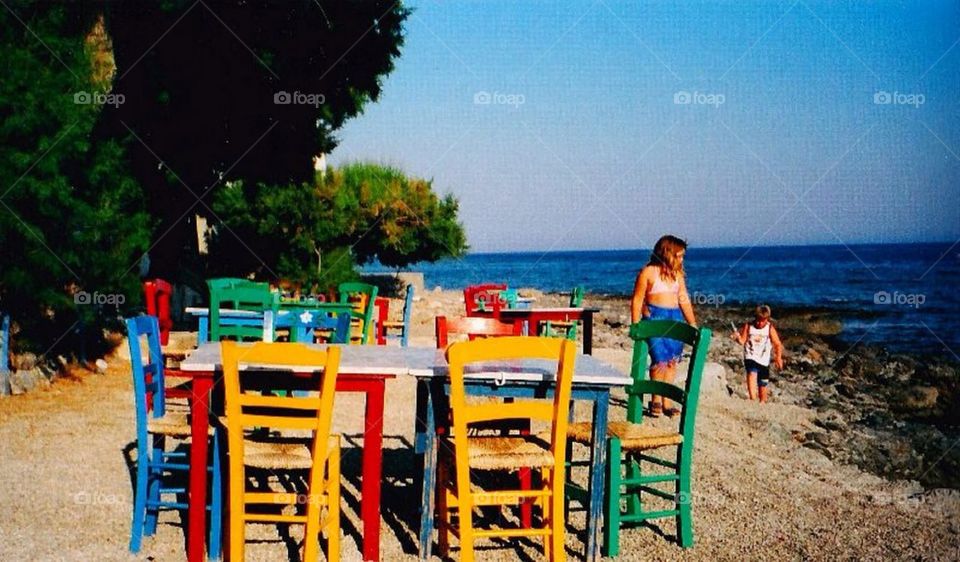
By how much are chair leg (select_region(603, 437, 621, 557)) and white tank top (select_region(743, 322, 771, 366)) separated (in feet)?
23.8

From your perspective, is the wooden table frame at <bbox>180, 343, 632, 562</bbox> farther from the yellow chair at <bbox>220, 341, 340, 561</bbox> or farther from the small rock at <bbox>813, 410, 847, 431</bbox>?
the small rock at <bbox>813, 410, 847, 431</bbox>

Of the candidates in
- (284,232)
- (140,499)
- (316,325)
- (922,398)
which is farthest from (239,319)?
(922,398)

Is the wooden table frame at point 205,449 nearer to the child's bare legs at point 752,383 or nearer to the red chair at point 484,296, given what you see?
the red chair at point 484,296

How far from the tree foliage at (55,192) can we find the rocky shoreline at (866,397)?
7.83m

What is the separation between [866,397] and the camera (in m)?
15.6

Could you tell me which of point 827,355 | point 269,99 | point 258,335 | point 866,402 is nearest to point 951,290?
point 827,355

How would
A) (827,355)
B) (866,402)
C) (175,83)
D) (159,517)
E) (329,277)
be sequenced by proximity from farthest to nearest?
(827,355), (329,277), (866,402), (175,83), (159,517)

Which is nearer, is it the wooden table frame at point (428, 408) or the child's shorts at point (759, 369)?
the wooden table frame at point (428, 408)

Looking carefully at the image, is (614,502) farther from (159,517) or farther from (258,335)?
(258,335)

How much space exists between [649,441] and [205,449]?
87.4 inches

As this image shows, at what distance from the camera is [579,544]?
15.9 feet

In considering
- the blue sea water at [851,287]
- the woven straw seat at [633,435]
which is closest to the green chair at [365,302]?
the woven straw seat at [633,435]

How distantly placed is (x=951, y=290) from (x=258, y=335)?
139 ft

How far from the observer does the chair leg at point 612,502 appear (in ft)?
14.5
